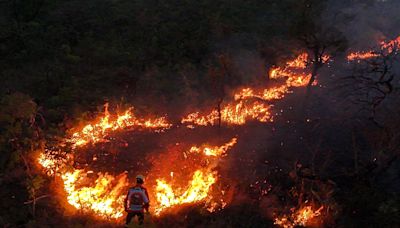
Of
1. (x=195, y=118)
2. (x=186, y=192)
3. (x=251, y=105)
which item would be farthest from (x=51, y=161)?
(x=251, y=105)

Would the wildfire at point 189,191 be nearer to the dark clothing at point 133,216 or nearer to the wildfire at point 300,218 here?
the dark clothing at point 133,216

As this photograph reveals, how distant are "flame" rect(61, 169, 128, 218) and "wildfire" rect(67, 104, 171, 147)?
2192 mm

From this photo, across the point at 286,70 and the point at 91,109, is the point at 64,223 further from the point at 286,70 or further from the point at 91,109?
the point at 286,70

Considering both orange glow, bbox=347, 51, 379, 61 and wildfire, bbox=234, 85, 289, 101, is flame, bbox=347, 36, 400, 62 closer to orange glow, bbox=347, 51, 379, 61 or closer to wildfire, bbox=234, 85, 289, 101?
orange glow, bbox=347, 51, 379, 61

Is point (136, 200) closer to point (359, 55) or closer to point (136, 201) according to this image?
point (136, 201)

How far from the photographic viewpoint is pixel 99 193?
1278 centimetres

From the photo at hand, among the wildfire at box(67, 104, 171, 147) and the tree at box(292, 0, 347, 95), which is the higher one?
the tree at box(292, 0, 347, 95)

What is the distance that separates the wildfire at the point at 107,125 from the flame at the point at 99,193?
2192 millimetres

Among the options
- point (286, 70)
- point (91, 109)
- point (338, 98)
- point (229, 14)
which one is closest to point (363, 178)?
point (338, 98)

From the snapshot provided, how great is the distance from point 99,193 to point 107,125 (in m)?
4.70

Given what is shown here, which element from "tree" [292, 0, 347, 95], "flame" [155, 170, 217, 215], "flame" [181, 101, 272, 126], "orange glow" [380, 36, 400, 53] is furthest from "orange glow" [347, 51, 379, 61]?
"flame" [155, 170, 217, 215]

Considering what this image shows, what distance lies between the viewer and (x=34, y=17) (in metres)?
25.4

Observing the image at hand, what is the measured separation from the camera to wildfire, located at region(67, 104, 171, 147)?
51.9 ft

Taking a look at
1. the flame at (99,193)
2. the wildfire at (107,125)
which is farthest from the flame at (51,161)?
the wildfire at (107,125)
